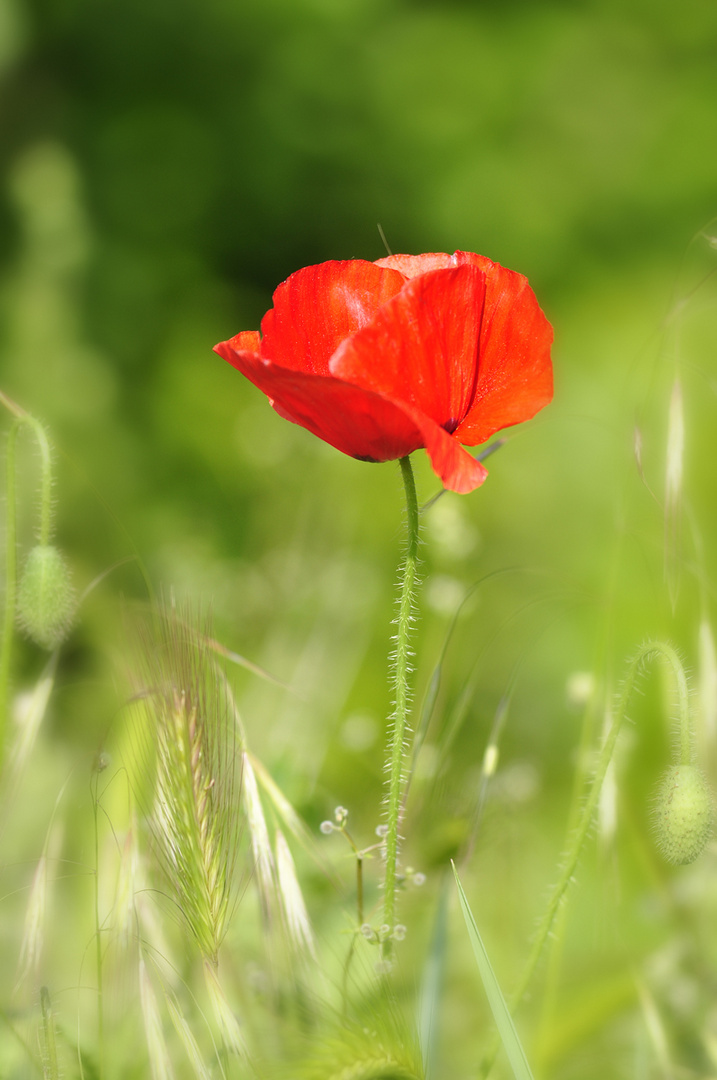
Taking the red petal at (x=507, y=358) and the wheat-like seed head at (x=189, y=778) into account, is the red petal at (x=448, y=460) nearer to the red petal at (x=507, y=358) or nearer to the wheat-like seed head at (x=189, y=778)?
the red petal at (x=507, y=358)

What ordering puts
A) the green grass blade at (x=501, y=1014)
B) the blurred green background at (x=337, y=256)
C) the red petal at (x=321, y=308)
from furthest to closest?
the blurred green background at (x=337, y=256) → the red petal at (x=321, y=308) → the green grass blade at (x=501, y=1014)

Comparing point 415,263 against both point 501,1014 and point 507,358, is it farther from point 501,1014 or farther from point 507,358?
point 501,1014

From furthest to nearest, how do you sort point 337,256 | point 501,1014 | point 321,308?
point 337,256
point 321,308
point 501,1014

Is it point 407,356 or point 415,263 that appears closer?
point 407,356

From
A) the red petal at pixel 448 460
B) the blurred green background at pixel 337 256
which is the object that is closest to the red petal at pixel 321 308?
the red petal at pixel 448 460

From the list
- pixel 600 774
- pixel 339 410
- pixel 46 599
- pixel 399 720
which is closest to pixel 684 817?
pixel 600 774

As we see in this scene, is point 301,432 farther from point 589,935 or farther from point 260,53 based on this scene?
point 260,53

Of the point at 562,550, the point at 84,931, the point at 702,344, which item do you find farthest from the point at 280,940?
the point at 702,344

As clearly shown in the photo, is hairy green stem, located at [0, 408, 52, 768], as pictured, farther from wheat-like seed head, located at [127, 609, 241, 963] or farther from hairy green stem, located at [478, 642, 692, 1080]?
hairy green stem, located at [478, 642, 692, 1080]
